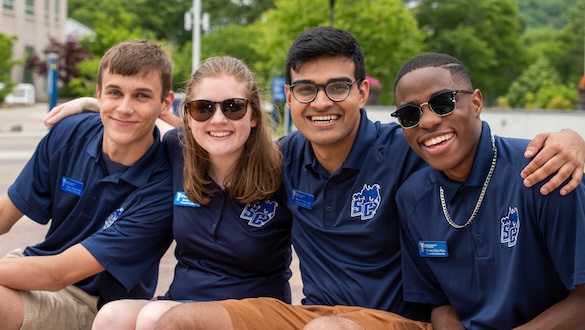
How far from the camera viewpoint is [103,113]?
3617 millimetres

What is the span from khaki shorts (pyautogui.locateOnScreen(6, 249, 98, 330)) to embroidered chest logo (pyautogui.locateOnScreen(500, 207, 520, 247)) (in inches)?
84.8

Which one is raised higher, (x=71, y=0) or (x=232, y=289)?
(x=71, y=0)

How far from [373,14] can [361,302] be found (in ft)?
73.0

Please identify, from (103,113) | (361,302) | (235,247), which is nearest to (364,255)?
(361,302)

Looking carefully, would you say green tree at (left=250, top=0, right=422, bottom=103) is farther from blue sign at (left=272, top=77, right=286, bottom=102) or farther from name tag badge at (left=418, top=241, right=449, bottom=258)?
name tag badge at (left=418, top=241, right=449, bottom=258)

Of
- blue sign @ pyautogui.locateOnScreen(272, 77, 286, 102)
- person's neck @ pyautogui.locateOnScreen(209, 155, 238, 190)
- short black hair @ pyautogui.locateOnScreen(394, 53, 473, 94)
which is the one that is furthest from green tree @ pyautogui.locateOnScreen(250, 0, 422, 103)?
short black hair @ pyautogui.locateOnScreen(394, 53, 473, 94)

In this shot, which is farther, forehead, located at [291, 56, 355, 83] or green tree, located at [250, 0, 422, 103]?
green tree, located at [250, 0, 422, 103]

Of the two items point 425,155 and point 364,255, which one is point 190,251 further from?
point 425,155

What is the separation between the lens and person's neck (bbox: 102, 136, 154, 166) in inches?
145

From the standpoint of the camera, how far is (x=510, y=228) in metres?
2.73

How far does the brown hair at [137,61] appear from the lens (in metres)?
3.56

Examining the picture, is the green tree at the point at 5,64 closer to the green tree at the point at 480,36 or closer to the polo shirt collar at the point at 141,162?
the green tree at the point at 480,36

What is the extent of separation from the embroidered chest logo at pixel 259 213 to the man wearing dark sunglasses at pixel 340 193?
122mm

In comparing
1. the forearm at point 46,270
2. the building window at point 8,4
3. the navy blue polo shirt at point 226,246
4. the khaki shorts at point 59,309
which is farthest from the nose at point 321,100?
the building window at point 8,4
